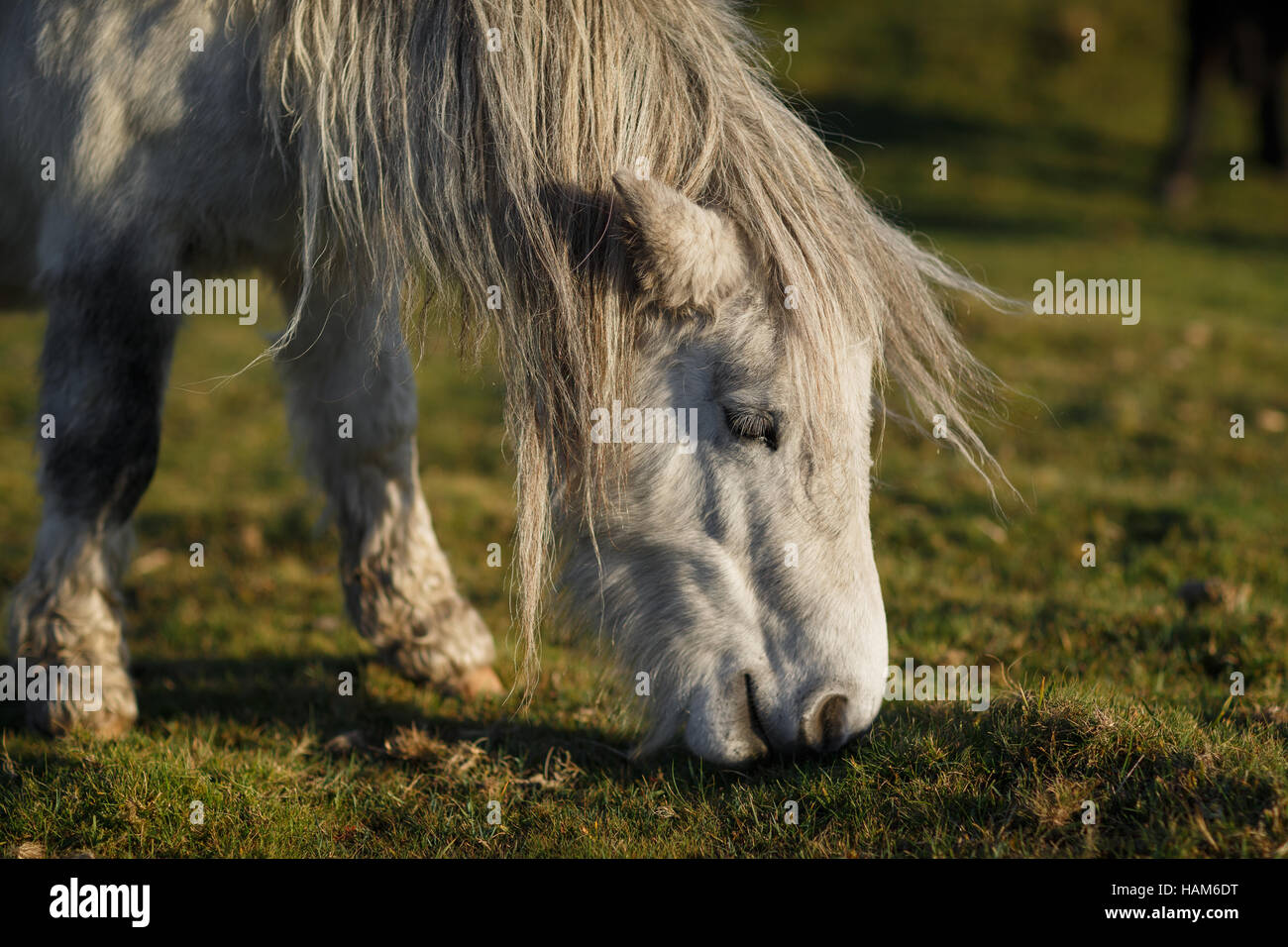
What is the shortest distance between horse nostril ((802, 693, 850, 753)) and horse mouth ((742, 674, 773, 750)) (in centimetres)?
11

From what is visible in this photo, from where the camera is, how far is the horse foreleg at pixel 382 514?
3.81m

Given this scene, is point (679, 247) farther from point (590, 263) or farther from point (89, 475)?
point (89, 475)

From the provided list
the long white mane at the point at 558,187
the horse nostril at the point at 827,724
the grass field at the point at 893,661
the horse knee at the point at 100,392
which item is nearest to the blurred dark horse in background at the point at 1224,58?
the grass field at the point at 893,661

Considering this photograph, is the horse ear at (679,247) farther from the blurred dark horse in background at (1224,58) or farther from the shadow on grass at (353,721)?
the blurred dark horse in background at (1224,58)

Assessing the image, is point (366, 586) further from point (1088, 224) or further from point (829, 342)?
point (1088, 224)

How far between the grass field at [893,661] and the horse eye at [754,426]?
2.18 feet

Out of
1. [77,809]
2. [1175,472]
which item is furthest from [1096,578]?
[77,809]

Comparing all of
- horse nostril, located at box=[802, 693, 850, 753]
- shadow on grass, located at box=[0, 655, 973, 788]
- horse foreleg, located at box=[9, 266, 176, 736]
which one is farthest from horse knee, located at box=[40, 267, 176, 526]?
horse nostril, located at box=[802, 693, 850, 753]

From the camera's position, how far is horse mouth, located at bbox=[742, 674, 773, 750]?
110 inches

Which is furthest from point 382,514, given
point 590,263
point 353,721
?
point 590,263

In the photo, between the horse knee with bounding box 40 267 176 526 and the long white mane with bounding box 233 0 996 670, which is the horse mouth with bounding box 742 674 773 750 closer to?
the long white mane with bounding box 233 0 996 670

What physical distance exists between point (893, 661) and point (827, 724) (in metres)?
1.17

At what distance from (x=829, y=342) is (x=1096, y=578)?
2526 mm
